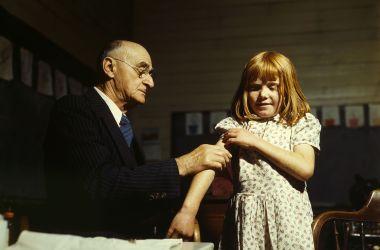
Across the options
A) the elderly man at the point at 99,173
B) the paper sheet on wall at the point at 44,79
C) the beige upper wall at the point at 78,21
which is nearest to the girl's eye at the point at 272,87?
the elderly man at the point at 99,173

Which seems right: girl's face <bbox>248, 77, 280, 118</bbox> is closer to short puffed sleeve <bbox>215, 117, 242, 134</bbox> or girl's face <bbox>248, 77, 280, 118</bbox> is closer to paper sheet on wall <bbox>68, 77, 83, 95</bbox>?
short puffed sleeve <bbox>215, 117, 242, 134</bbox>

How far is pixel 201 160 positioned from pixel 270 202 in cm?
35

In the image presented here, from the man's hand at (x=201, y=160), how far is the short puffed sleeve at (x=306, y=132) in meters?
0.33

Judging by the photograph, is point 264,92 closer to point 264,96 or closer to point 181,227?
point 264,96

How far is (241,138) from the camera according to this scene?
1.79 meters

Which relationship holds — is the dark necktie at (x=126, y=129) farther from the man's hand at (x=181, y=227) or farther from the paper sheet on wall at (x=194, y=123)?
the paper sheet on wall at (x=194, y=123)

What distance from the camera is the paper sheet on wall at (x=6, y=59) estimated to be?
127 inches

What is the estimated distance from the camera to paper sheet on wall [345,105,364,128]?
17.3 feet

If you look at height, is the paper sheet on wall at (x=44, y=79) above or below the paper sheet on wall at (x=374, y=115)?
above

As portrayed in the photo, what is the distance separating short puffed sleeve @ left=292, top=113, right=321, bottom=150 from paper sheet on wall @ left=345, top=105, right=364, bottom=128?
365cm

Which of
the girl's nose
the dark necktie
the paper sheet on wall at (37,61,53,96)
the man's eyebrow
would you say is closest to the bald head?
the man's eyebrow

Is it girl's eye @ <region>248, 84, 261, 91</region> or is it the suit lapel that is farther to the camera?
girl's eye @ <region>248, 84, 261, 91</region>

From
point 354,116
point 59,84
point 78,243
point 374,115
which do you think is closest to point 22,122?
point 59,84

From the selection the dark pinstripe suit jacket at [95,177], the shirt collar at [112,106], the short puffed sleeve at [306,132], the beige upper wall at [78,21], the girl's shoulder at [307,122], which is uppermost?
the beige upper wall at [78,21]
